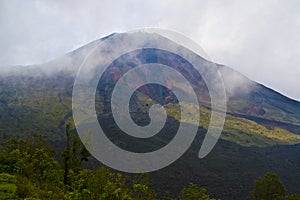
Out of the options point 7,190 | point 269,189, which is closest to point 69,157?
point 7,190

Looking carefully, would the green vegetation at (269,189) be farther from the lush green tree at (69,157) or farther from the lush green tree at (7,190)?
the lush green tree at (7,190)

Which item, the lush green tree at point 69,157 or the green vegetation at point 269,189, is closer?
the lush green tree at point 69,157

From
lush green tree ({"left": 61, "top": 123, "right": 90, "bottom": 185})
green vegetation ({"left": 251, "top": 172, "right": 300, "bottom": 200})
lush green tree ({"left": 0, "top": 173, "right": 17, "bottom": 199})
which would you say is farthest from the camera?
green vegetation ({"left": 251, "top": 172, "right": 300, "bottom": 200})

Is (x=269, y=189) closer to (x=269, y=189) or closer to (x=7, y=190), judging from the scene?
(x=269, y=189)

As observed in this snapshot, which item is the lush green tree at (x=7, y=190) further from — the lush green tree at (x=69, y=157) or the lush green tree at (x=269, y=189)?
the lush green tree at (x=269, y=189)

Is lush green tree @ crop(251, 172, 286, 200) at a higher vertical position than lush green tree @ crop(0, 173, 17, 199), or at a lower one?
higher

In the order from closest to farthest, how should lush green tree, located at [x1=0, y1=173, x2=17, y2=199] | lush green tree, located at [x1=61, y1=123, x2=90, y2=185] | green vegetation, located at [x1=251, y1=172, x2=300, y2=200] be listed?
lush green tree, located at [x1=0, y1=173, x2=17, y2=199] < lush green tree, located at [x1=61, y1=123, x2=90, y2=185] < green vegetation, located at [x1=251, y1=172, x2=300, y2=200]

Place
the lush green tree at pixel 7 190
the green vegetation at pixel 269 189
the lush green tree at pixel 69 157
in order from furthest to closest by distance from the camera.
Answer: the green vegetation at pixel 269 189
the lush green tree at pixel 69 157
the lush green tree at pixel 7 190

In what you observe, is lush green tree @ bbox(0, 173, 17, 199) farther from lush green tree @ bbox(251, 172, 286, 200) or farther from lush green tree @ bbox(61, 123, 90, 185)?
lush green tree @ bbox(251, 172, 286, 200)

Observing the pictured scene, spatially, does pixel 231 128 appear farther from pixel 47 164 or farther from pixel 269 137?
Answer: pixel 47 164

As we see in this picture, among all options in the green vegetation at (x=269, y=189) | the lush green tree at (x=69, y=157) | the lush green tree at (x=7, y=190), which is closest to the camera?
the lush green tree at (x=7, y=190)

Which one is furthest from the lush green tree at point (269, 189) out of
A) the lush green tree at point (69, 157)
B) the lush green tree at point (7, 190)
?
the lush green tree at point (7, 190)

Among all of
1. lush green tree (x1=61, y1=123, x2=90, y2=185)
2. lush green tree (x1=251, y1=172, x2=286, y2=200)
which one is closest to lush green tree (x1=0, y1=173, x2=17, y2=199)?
lush green tree (x1=61, y1=123, x2=90, y2=185)

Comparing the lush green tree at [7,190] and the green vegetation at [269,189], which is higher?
the green vegetation at [269,189]
